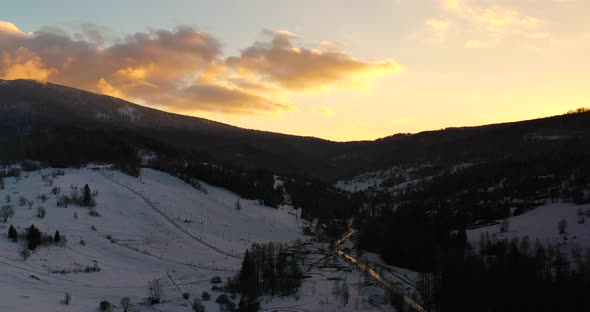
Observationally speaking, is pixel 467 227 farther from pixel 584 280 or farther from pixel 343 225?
pixel 584 280

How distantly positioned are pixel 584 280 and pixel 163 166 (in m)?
129

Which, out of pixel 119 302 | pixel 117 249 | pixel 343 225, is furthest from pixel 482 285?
pixel 343 225

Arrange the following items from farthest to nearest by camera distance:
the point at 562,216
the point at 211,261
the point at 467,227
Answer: the point at 467,227, the point at 562,216, the point at 211,261

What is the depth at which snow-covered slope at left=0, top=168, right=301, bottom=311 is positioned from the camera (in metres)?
52.9

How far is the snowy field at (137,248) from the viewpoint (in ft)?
175

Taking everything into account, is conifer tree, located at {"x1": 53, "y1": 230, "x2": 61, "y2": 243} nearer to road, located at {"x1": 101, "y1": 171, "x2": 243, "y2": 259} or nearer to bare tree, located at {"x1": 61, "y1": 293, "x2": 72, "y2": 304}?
bare tree, located at {"x1": 61, "y1": 293, "x2": 72, "y2": 304}

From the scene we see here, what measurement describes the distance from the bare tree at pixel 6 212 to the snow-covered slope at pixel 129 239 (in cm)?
95

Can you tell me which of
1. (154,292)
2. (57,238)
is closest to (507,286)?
(154,292)

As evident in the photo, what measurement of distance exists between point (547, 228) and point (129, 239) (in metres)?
69.3

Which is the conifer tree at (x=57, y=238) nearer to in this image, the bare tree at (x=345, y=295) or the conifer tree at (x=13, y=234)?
the conifer tree at (x=13, y=234)

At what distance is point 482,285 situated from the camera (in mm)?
52656

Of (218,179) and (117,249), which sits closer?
(117,249)

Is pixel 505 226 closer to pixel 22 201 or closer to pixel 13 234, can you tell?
pixel 13 234

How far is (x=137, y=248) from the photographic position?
259 ft
